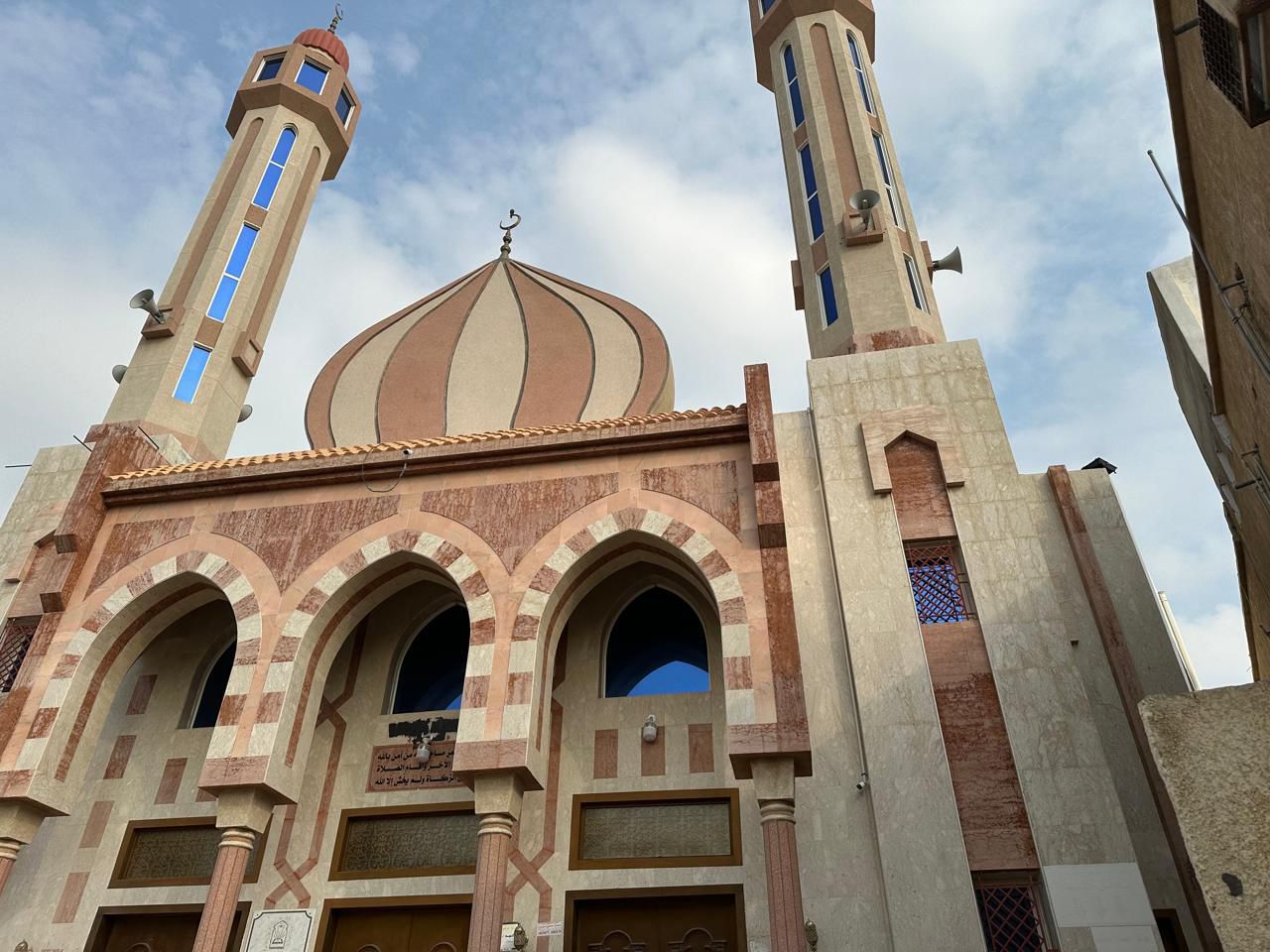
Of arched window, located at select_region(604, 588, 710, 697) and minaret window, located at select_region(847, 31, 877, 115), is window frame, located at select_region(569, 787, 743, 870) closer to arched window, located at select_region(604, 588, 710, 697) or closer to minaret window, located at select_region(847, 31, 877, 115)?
arched window, located at select_region(604, 588, 710, 697)

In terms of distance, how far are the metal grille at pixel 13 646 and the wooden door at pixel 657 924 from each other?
573cm

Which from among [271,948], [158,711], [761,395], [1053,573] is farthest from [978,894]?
[158,711]

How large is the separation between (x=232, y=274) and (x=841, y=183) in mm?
8664

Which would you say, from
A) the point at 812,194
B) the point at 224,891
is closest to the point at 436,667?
the point at 224,891

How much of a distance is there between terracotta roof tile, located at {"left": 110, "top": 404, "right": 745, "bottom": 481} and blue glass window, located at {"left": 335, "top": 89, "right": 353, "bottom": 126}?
9.36m

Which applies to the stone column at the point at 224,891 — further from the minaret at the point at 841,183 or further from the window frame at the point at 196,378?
the minaret at the point at 841,183

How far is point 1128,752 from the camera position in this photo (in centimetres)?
706

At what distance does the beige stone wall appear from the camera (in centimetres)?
305

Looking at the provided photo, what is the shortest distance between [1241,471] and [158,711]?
10255 millimetres

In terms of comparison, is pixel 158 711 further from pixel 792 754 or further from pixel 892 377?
pixel 892 377

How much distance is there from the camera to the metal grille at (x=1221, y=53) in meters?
4.11

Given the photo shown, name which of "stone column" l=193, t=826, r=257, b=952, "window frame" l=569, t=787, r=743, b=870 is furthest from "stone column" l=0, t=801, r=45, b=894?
"window frame" l=569, t=787, r=743, b=870

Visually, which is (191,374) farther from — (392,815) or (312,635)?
(392,815)

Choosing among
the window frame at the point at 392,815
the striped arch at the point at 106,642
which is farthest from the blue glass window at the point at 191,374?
the window frame at the point at 392,815
